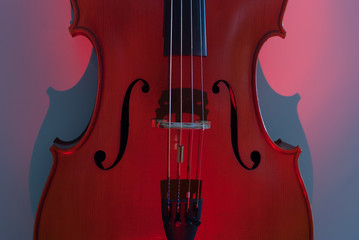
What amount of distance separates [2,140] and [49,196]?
1.62ft

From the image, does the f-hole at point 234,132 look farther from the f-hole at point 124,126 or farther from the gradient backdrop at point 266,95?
the gradient backdrop at point 266,95

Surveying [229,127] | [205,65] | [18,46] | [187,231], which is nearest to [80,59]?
[18,46]

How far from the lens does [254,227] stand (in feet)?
2.78

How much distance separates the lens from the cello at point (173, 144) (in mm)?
810

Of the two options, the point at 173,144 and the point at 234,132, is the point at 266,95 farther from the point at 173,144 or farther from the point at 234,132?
the point at 173,144

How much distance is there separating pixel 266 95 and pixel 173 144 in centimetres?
59

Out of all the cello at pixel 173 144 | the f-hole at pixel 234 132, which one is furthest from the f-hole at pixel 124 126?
the f-hole at pixel 234 132

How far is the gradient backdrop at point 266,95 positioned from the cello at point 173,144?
320mm

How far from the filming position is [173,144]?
0.83 metres

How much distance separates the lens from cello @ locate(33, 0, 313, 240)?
0.81 metres

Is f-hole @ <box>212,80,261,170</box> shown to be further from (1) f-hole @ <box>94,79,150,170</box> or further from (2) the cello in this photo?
(1) f-hole @ <box>94,79,150,170</box>

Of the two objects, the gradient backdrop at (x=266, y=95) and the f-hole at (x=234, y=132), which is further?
the gradient backdrop at (x=266, y=95)

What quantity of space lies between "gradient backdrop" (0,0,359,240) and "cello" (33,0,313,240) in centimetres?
32

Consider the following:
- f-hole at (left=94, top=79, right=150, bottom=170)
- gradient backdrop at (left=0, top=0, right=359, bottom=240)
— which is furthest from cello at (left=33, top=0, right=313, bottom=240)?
gradient backdrop at (left=0, top=0, right=359, bottom=240)
